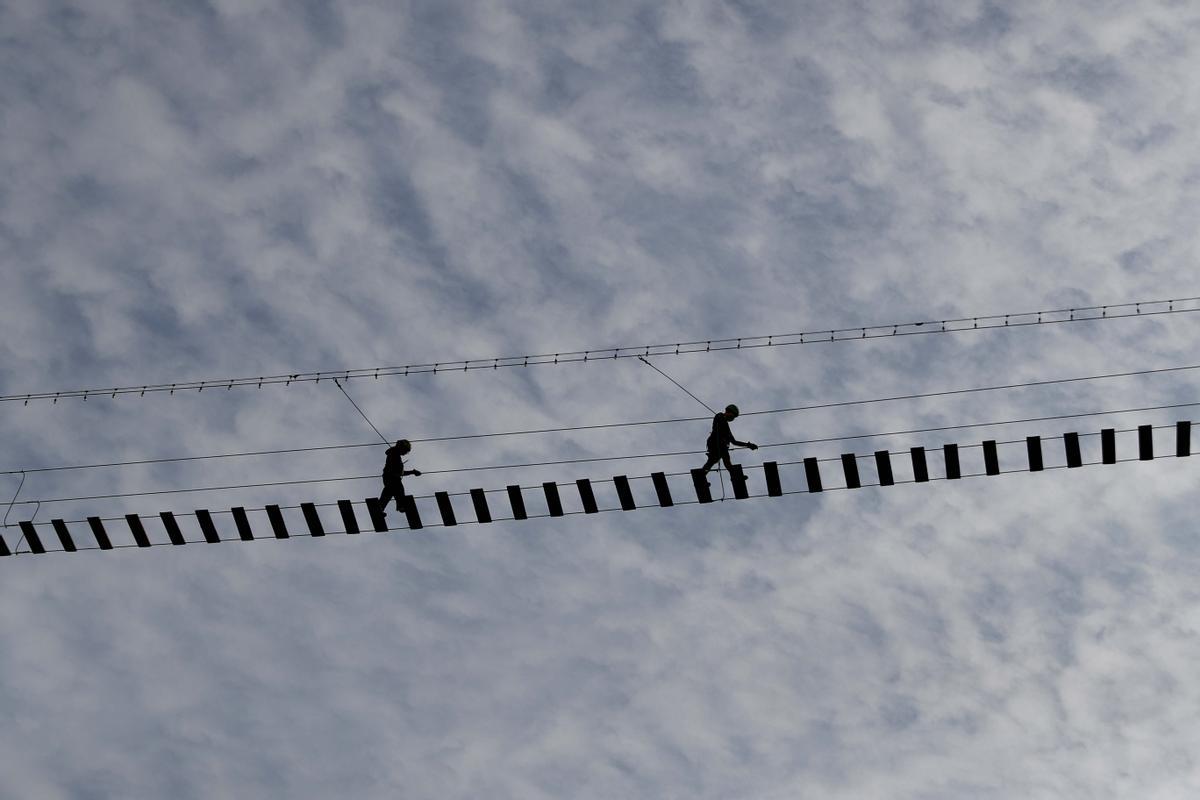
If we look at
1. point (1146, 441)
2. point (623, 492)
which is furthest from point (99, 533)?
point (1146, 441)

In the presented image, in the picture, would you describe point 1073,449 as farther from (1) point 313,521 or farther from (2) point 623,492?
(1) point 313,521

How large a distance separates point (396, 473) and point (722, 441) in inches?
200

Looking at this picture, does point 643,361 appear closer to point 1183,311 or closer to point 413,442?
point 413,442

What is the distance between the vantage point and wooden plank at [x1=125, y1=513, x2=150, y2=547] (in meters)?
20.8

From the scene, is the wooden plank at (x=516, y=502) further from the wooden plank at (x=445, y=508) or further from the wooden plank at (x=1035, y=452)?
the wooden plank at (x=1035, y=452)

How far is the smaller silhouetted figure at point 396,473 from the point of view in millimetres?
21656

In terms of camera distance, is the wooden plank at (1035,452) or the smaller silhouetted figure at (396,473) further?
the smaller silhouetted figure at (396,473)

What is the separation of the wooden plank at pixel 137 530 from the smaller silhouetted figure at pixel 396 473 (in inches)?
140

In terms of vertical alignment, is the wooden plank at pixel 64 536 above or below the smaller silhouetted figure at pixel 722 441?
below

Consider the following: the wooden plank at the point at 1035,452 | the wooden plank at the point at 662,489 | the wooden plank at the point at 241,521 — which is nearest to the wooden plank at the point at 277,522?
the wooden plank at the point at 241,521

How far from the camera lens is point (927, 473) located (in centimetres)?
1927

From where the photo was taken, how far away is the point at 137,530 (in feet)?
68.7

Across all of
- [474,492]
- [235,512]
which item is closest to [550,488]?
[474,492]

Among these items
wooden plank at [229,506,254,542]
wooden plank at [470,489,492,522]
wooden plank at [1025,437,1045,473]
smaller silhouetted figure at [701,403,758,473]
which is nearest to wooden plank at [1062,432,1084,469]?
wooden plank at [1025,437,1045,473]
